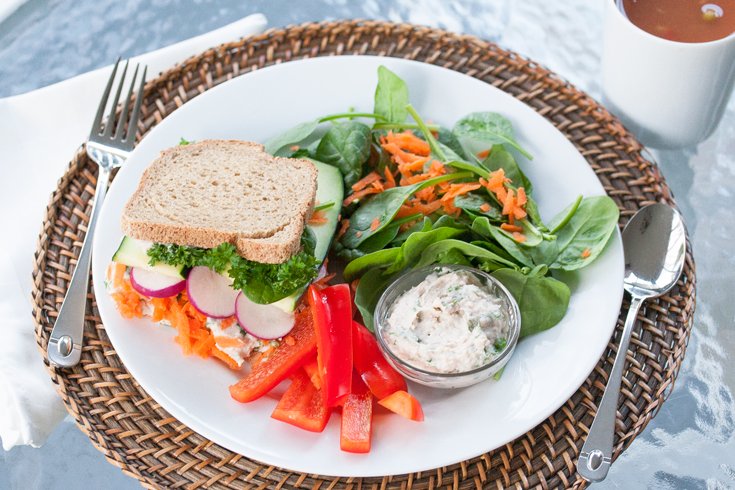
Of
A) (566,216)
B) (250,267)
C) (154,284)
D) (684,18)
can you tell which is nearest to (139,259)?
(154,284)

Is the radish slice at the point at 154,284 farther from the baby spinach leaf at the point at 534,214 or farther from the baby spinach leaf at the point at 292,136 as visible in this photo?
the baby spinach leaf at the point at 534,214

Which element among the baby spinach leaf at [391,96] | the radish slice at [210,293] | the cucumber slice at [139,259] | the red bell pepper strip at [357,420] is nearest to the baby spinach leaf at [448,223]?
the baby spinach leaf at [391,96]

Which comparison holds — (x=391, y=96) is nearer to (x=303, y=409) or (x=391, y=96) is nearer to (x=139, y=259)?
(x=139, y=259)

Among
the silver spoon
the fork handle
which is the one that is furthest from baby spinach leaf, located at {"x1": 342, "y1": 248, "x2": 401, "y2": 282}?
the fork handle

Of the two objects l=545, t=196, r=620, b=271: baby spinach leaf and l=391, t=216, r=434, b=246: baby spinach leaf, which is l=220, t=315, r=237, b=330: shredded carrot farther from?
l=545, t=196, r=620, b=271: baby spinach leaf

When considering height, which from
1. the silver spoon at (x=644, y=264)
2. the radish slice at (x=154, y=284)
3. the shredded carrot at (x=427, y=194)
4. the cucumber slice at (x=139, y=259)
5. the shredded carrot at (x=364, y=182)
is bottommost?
the silver spoon at (x=644, y=264)

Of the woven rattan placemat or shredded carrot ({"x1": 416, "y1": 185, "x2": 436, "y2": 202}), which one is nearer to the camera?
the woven rattan placemat
